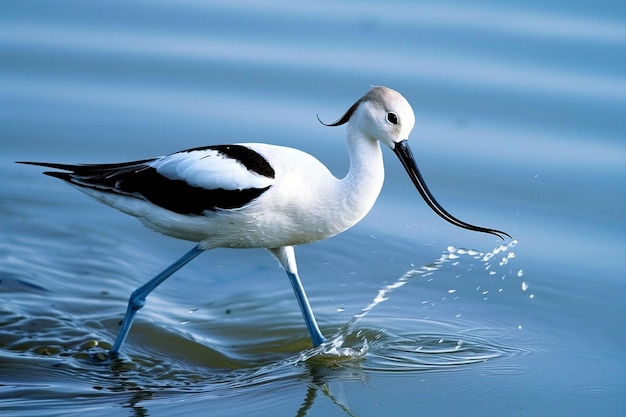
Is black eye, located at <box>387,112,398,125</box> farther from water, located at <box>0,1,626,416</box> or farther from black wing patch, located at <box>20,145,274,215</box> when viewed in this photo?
water, located at <box>0,1,626,416</box>

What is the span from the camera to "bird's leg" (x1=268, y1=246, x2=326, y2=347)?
19.8 feet

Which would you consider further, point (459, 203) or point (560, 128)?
point (560, 128)

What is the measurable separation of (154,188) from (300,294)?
90cm

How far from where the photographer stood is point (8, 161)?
7973mm

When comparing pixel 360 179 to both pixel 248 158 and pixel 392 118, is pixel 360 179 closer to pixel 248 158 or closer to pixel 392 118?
pixel 392 118

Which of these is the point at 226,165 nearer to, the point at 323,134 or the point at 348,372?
the point at 348,372

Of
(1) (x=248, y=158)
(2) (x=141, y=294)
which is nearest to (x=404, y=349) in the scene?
(1) (x=248, y=158)

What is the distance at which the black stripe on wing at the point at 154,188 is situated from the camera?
18.7 feet

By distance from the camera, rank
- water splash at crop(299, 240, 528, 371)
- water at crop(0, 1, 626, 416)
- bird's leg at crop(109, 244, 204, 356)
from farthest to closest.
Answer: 1. bird's leg at crop(109, 244, 204, 356)
2. water splash at crop(299, 240, 528, 371)
3. water at crop(0, 1, 626, 416)

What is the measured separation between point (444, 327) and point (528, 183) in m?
1.73

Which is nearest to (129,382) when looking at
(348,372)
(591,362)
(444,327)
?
(348,372)

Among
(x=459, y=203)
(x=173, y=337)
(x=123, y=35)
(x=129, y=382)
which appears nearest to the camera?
(x=129, y=382)

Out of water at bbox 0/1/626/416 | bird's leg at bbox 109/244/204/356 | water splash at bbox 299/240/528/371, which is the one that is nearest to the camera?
water at bbox 0/1/626/416

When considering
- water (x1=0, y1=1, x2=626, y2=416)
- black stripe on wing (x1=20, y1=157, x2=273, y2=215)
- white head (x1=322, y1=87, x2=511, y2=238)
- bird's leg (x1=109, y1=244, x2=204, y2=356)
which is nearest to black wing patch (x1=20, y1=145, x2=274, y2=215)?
black stripe on wing (x1=20, y1=157, x2=273, y2=215)
